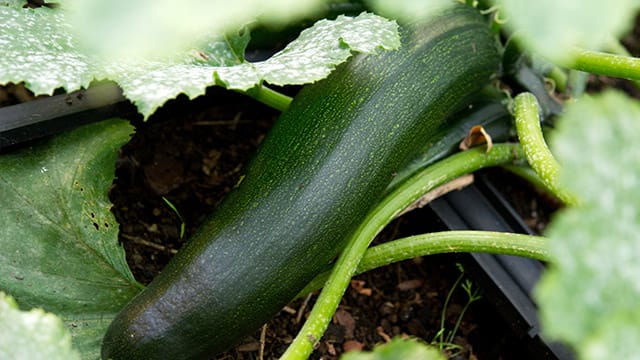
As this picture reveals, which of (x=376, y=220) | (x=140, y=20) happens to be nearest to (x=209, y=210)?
(x=376, y=220)

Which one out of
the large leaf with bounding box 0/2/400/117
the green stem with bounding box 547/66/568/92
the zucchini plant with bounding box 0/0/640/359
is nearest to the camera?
the large leaf with bounding box 0/2/400/117

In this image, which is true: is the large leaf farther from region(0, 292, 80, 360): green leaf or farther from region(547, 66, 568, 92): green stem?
region(547, 66, 568, 92): green stem

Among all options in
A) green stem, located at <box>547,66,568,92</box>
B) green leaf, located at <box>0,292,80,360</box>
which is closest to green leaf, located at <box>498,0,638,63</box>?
green leaf, located at <box>0,292,80,360</box>

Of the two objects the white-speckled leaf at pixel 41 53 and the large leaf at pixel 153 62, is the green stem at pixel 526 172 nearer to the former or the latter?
the large leaf at pixel 153 62

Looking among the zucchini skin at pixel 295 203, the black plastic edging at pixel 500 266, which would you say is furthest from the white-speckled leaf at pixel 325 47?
the black plastic edging at pixel 500 266

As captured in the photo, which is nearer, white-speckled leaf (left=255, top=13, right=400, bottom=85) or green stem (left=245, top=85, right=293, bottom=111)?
white-speckled leaf (left=255, top=13, right=400, bottom=85)

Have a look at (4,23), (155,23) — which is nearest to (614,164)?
(155,23)
